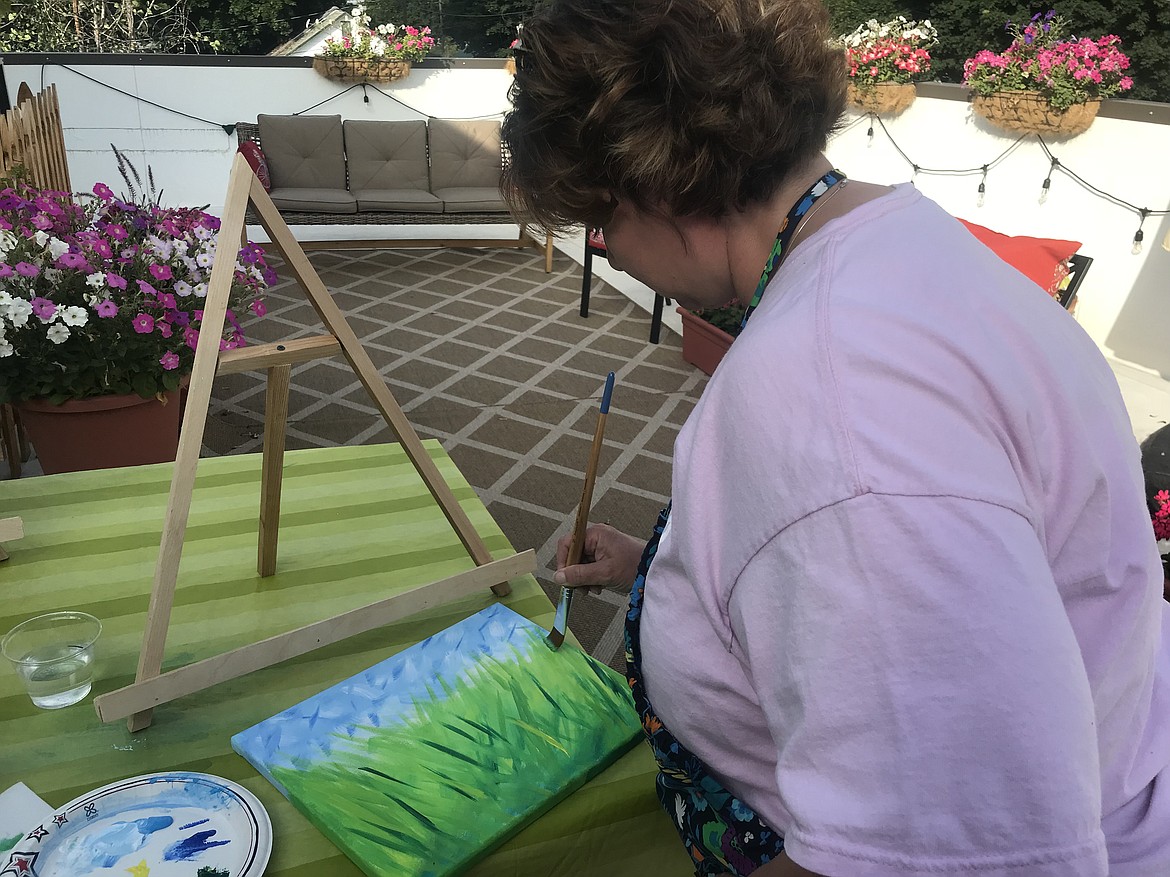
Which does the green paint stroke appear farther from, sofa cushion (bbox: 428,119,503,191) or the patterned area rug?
sofa cushion (bbox: 428,119,503,191)

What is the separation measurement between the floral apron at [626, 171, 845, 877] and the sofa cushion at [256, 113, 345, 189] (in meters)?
6.25

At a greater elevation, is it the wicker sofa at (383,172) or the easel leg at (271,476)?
the easel leg at (271,476)

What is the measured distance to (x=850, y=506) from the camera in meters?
0.47

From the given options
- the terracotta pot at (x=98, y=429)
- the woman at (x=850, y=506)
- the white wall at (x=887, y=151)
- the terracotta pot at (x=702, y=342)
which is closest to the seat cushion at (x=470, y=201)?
the white wall at (x=887, y=151)

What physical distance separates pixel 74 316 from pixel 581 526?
5.21 ft

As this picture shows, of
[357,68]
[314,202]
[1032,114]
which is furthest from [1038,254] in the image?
[357,68]

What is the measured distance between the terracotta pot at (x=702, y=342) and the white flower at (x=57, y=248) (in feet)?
9.09

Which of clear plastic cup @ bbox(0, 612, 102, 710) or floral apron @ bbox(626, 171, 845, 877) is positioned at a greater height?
floral apron @ bbox(626, 171, 845, 877)

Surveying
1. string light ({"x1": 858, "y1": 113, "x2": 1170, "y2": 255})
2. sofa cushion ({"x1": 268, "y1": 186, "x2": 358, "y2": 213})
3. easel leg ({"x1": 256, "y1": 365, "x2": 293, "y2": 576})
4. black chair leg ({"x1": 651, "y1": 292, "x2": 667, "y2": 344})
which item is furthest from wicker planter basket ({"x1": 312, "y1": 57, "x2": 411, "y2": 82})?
easel leg ({"x1": 256, "y1": 365, "x2": 293, "y2": 576})

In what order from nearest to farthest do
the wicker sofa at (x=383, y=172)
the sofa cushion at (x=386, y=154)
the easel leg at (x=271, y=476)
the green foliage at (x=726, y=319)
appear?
1. the easel leg at (x=271, y=476)
2. the green foliage at (x=726, y=319)
3. the wicker sofa at (x=383, y=172)
4. the sofa cushion at (x=386, y=154)

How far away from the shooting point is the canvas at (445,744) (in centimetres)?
84

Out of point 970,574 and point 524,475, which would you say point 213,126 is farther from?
point 970,574

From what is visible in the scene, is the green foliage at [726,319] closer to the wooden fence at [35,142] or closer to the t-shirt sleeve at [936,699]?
the wooden fence at [35,142]

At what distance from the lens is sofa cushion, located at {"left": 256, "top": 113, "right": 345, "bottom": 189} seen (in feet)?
20.5
